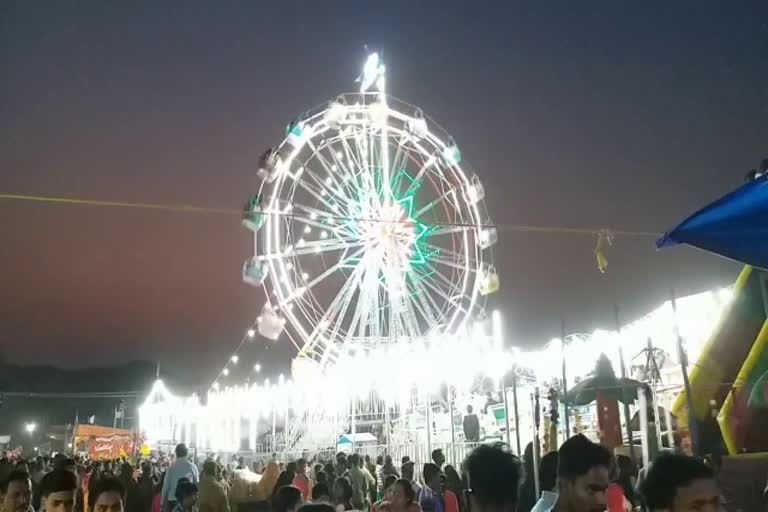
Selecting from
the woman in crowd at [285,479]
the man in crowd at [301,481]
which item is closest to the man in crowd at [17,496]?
the woman in crowd at [285,479]

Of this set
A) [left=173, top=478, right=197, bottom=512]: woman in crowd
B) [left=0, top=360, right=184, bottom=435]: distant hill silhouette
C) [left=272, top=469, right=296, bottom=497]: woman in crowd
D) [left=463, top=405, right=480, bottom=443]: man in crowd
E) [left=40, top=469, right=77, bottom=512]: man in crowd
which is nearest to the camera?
[left=40, top=469, right=77, bottom=512]: man in crowd

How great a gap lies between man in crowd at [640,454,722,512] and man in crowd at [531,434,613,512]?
20 cm

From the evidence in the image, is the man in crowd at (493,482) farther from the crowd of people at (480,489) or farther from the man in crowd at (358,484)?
the man in crowd at (358,484)

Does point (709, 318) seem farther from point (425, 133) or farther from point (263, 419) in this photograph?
point (263, 419)

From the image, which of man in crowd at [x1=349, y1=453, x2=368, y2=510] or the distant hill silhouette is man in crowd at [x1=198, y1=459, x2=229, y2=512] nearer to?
man in crowd at [x1=349, y1=453, x2=368, y2=510]

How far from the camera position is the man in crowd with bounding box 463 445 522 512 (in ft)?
9.79

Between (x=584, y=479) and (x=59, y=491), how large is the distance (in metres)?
3.60

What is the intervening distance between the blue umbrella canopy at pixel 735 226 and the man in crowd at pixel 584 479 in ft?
3.82

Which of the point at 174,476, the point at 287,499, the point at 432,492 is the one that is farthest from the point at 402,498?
the point at 174,476

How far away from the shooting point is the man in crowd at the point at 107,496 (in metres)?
4.32

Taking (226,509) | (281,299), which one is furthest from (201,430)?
(226,509)

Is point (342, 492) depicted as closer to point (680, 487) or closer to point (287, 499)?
point (287, 499)

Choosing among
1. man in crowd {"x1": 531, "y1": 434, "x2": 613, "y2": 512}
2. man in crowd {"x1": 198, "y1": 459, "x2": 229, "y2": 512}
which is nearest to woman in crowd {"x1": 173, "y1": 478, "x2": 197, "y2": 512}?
man in crowd {"x1": 198, "y1": 459, "x2": 229, "y2": 512}

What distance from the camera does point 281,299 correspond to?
16.5m
